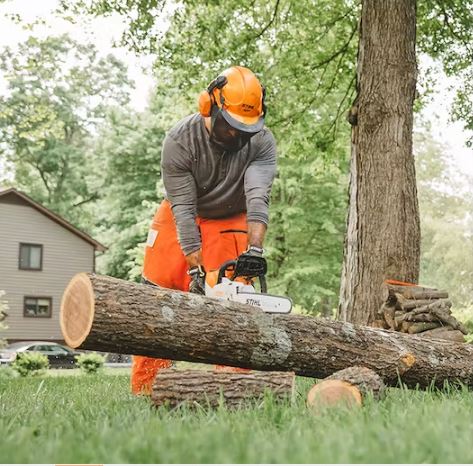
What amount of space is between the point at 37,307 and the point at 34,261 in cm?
186

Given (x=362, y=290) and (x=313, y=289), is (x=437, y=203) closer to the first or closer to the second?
(x=313, y=289)

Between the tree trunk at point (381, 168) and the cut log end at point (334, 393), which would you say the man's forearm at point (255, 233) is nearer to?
the cut log end at point (334, 393)

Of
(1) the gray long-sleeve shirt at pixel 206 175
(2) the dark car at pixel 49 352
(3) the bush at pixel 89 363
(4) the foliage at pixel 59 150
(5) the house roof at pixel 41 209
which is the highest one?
(4) the foliage at pixel 59 150

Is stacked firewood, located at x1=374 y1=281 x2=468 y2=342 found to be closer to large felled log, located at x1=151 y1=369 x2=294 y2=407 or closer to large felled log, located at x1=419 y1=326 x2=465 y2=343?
large felled log, located at x1=419 y1=326 x2=465 y2=343

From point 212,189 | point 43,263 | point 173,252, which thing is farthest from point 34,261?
point 212,189

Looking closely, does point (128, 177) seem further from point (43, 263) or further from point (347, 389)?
point (347, 389)

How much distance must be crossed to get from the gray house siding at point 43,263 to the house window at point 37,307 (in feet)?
0.54

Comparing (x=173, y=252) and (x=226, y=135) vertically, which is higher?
(x=226, y=135)

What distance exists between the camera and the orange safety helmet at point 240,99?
495cm

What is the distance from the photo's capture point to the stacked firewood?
Answer: 19.0 feet

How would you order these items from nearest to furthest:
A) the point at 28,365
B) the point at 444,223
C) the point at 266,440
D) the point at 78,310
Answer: the point at 266,440 < the point at 78,310 < the point at 28,365 < the point at 444,223

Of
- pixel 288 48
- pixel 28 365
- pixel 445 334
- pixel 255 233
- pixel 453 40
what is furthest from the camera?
pixel 28 365

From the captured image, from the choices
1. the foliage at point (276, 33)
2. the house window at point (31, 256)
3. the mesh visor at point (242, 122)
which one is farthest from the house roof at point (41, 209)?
the mesh visor at point (242, 122)

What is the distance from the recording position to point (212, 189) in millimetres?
5512
